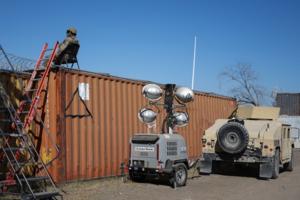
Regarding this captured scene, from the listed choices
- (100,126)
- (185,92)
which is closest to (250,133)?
(185,92)

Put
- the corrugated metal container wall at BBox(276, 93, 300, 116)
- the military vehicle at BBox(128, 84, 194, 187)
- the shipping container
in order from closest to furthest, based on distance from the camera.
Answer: the shipping container
the military vehicle at BBox(128, 84, 194, 187)
the corrugated metal container wall at BBox(276, 93, 300, 116)

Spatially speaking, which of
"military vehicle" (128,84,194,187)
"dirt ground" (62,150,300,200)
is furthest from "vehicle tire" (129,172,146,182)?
"dirt ground" (62,150,300,200)

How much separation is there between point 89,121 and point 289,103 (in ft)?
124

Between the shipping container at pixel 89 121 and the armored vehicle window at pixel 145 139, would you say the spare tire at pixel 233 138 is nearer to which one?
the shipping container at pixel 89 121

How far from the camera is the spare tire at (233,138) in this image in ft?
50.9

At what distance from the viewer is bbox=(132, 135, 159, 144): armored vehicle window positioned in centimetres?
1311

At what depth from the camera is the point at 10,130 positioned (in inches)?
A: 456

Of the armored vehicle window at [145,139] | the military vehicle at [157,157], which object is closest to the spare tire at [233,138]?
the military vehicle at [157,157]

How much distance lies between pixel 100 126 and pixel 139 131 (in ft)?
6.54

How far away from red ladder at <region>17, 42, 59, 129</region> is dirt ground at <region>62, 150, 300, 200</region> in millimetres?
2042

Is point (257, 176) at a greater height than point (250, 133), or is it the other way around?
point (250, 133)

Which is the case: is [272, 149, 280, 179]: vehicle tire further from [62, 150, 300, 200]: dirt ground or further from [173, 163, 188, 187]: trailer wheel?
[173, 163, 188, 187]: trailer wheel

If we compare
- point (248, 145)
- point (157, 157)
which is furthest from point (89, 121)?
point (248, 145)

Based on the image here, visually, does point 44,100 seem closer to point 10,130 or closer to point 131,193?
point 10,130
